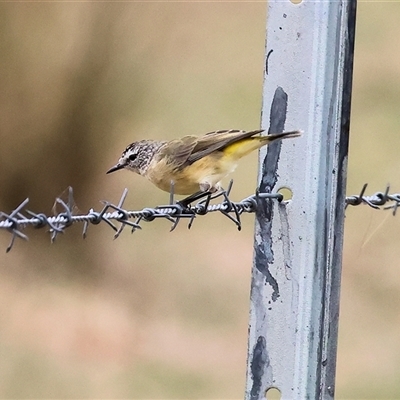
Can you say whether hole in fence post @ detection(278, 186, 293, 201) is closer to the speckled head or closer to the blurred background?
the speckled head

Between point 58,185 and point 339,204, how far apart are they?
6525mm

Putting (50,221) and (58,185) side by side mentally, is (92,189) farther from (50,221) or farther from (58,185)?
(50,221)

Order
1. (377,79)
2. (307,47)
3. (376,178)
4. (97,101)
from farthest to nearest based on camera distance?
(377,79) → (376,178) → (97,101) → (307,47)

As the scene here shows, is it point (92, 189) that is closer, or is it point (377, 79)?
point (92, 189)

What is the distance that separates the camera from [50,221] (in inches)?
93.2

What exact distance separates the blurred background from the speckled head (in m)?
3.68

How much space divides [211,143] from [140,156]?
0.64 meters

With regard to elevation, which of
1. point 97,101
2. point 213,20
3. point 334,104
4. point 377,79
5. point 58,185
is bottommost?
point 334,104

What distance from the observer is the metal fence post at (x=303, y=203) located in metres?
2.72

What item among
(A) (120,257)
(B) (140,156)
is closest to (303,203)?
(B) (140,156)

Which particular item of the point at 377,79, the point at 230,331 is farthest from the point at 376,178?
the point at 230,331

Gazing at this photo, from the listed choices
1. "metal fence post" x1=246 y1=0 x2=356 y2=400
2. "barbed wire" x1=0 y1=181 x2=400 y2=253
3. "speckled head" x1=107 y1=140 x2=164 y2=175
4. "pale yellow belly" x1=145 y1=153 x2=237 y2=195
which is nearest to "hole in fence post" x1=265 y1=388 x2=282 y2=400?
"metal fence post" x1=246 y1=0 x2=356 y2=400

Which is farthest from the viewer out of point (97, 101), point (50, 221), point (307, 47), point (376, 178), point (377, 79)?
point (377, 79)

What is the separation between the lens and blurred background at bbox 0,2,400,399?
825cm
